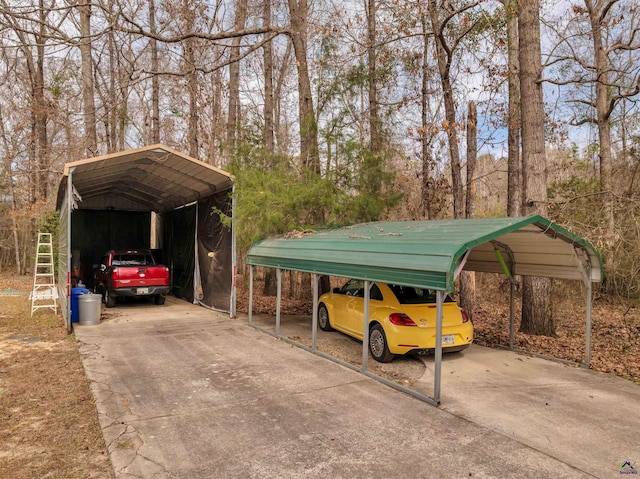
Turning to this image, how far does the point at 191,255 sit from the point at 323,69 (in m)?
7.14

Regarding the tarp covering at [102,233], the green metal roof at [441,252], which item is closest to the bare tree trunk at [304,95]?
the green metal roof at [441,252]

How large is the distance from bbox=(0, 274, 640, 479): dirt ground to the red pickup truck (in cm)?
172

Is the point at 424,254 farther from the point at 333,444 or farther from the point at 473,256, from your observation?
the point at 473,256

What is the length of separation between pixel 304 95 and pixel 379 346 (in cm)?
800

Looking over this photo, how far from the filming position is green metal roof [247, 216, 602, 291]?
529 centimetres

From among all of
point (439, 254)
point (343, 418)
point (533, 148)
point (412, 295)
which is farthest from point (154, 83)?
point (343, 418)

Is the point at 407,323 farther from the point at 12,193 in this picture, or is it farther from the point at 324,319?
the point at 12,193

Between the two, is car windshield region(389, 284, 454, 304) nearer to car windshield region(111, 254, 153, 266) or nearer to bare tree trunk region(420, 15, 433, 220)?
bare tree trunk region(420, 15, 433, 220)

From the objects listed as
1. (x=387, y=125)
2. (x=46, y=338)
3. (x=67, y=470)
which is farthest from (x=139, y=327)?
(x=387, y=125)

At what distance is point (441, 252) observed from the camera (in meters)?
5.22

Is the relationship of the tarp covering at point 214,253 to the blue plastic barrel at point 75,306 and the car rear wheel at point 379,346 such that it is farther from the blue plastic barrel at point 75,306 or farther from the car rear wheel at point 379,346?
the car rear wheel at point 379,346

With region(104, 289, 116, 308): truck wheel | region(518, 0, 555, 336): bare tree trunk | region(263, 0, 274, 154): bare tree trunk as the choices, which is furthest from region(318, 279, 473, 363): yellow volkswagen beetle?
region(263, 0, 274, 154): bare tree trunk

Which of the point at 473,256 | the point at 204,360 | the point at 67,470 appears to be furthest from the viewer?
the point at 473,256

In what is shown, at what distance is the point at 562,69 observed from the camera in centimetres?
1361
